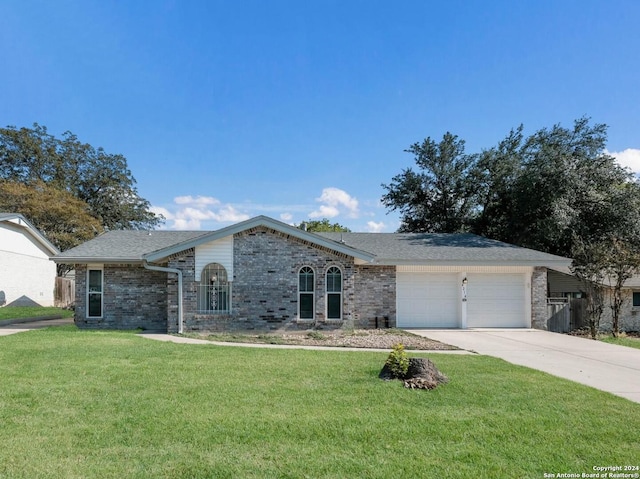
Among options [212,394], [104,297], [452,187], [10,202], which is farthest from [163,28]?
[10,202]

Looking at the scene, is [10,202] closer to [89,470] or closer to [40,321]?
[40,321]

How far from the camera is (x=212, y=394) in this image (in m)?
6.26

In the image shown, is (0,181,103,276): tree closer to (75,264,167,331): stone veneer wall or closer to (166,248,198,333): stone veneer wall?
(75,264,167,331): stone veneer wall

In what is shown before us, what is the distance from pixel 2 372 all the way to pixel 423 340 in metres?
10.0

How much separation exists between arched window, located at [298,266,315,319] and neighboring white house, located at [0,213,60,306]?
17.2 meters

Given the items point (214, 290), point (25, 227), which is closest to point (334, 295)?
point (214, 290)

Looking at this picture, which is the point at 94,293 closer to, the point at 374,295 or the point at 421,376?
the point at 374,295

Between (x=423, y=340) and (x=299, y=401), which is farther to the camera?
(x=423, y=340)

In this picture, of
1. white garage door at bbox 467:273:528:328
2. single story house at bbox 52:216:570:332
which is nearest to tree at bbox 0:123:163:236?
single story house at bbox 52:216:570:332

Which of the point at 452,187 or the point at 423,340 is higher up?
the point at 452,187

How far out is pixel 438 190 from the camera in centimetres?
2753

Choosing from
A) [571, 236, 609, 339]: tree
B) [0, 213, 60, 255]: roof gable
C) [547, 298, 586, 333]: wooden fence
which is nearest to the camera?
[571, 236, 609, 339]: tree

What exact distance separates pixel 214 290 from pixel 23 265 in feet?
54.2

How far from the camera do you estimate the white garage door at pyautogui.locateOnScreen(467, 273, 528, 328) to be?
16172 mm
